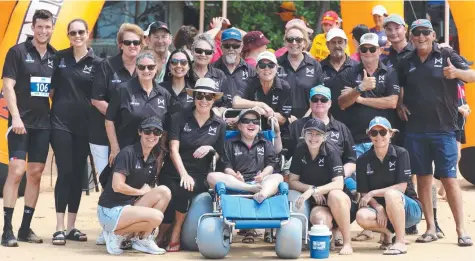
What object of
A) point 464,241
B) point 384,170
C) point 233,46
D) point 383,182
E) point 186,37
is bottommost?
point 464,241

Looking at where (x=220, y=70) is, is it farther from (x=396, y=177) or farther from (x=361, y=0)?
(x=361, y=0)

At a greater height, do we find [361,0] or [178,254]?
[361,0]

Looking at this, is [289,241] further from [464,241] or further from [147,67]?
[147,67]

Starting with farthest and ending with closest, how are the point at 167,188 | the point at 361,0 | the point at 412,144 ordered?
the point at 361,0, the point at 412,144, the point at 167,188

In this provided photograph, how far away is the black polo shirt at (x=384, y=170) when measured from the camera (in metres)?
9.36

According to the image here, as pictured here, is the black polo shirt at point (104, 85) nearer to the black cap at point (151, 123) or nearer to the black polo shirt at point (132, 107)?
the black polo shirt at point (132, 107)

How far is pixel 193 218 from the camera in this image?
9.33 m

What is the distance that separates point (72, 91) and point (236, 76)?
5.21 ft

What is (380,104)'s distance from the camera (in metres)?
9.93

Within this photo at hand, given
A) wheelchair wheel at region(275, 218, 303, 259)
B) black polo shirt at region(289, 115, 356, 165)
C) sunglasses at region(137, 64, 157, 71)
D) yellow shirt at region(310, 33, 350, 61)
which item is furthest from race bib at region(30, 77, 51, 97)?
yellow shirt at region(310, 33, 350, 61)

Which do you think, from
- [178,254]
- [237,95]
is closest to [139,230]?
[178,254]

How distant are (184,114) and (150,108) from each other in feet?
1.04

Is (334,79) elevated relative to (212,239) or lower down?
elevated

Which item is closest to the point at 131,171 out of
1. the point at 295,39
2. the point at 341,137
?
the point at 341,137
